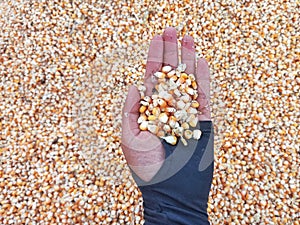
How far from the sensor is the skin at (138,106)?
1.40 meters

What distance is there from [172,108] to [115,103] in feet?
1.56

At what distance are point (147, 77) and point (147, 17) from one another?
0.61 meters

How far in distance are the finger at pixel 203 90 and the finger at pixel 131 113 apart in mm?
276

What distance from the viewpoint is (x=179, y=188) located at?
1396mm

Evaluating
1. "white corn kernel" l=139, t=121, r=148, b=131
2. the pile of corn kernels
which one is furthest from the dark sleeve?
the pile of corn kernels

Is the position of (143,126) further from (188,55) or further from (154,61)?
(188,55)

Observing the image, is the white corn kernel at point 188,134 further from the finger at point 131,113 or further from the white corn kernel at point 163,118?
the finger at point 131,113

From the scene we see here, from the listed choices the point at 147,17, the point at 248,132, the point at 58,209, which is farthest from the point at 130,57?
the point at 58,209

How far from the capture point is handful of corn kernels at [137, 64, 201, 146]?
147cm

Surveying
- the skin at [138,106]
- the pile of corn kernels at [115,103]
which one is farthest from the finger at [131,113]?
the pile of corn kernels at [115,103]

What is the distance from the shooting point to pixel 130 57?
2.02m

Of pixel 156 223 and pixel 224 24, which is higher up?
pixel 224 24

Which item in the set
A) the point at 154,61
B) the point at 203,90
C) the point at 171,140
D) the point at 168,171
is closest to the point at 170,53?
the point at 154,61

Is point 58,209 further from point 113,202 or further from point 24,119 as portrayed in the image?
point 24,119
